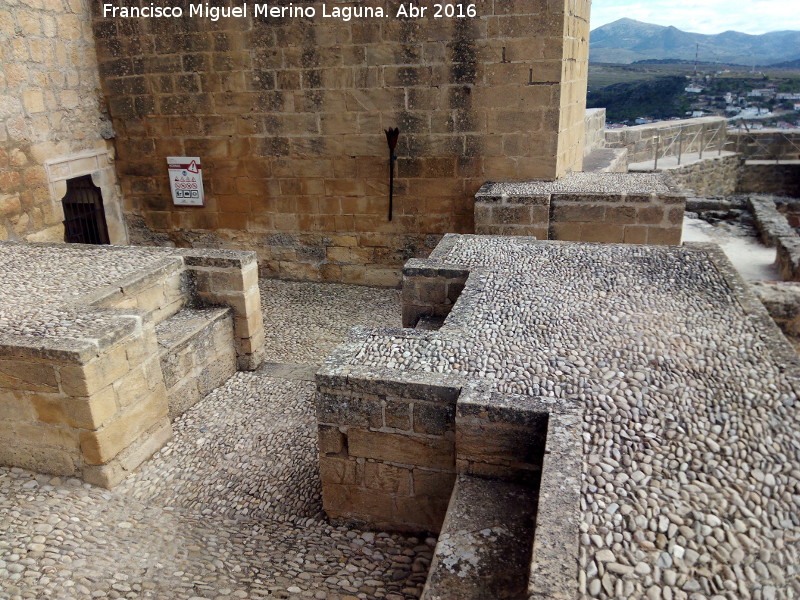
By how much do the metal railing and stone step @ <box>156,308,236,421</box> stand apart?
48.8 feet

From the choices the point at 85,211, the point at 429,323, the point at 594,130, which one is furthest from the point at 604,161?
the point at 85,211

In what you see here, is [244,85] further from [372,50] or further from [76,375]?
[76,375]

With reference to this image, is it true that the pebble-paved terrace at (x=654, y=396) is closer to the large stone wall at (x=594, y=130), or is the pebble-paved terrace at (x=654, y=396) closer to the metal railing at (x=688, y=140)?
the large stone wall at (x=594, y=130)

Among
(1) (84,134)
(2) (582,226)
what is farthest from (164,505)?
(1) (84,134)

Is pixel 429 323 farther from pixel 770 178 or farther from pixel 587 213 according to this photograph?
pixel 770 178

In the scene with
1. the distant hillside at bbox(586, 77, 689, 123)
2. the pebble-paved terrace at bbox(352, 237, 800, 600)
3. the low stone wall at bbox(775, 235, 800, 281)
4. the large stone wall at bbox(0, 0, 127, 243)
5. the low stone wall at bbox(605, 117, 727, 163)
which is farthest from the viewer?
the distant hillside at bbox(586, 77, 689, 123)

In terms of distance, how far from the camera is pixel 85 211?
352 inches

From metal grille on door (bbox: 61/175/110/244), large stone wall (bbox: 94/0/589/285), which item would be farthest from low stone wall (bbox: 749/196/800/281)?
metal grille on door (bbox: 61/175/110/244)

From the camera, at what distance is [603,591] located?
7.14 feet

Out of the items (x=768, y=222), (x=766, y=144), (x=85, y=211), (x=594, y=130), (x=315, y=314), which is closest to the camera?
(x=315, y=314)

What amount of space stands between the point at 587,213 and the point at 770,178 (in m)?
14.3

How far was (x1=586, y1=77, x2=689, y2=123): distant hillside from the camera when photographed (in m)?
31.8

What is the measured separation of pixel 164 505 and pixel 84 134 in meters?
6.18

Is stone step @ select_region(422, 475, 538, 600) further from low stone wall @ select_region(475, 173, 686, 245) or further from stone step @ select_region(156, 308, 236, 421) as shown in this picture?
low stone wall @ select_region(475, 173, 686, 245)
